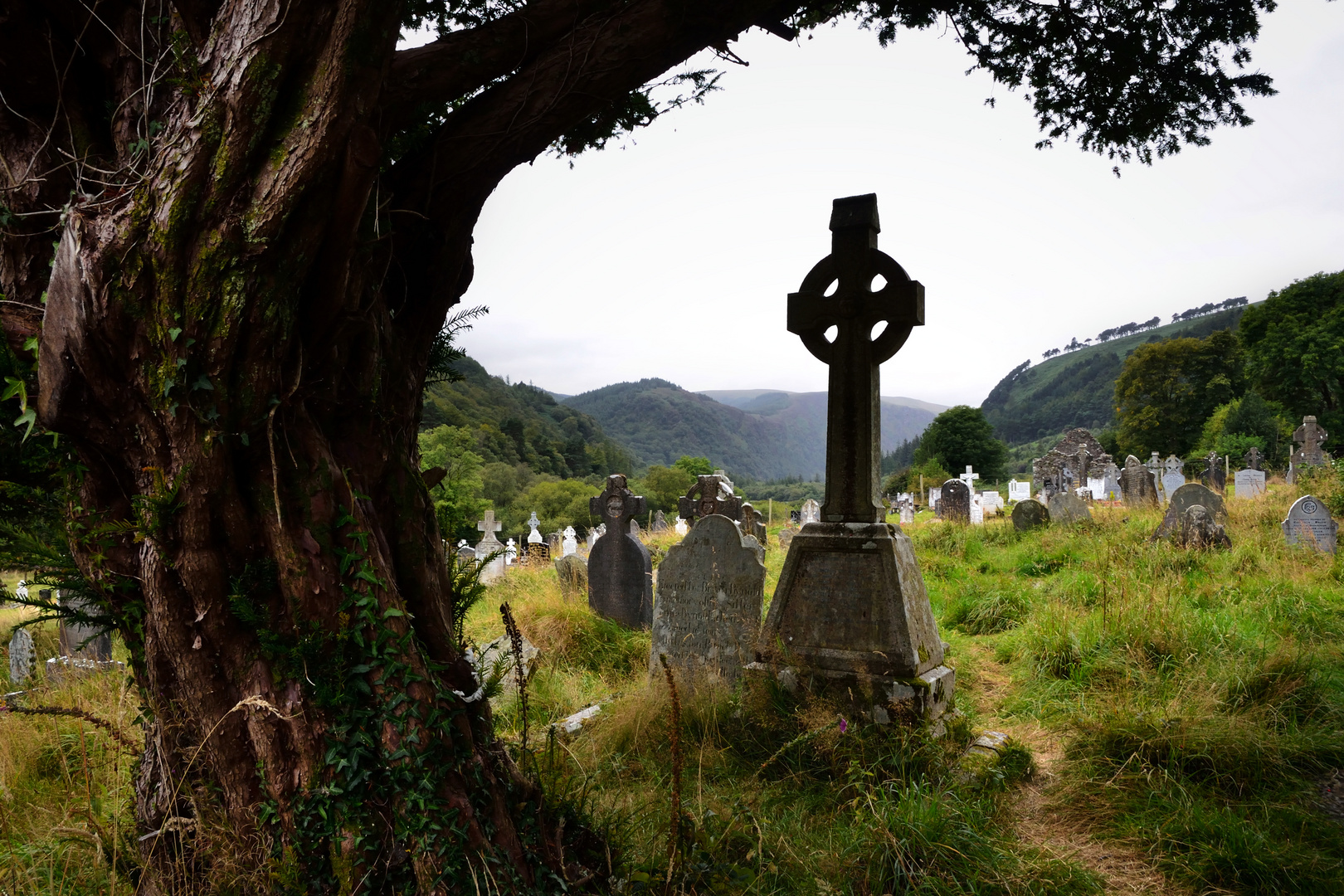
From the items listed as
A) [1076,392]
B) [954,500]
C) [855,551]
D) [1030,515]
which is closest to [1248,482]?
[954,500]

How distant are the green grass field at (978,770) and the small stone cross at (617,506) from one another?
2.40m

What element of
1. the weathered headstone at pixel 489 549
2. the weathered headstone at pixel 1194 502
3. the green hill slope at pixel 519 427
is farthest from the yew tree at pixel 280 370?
the green hill slope at pixel 519 427

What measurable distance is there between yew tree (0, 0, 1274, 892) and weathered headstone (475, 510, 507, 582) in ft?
18.6

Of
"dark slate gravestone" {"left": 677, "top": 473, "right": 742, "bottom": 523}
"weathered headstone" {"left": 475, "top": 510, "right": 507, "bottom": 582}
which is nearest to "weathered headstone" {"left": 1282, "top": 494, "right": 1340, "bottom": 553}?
"dark slate gravestone" {"left": 677, "top": 473, "right": 742, "bottom": 523}

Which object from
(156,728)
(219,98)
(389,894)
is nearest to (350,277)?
(219,98)

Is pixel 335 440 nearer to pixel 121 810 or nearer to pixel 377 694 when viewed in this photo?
pixel 377 694

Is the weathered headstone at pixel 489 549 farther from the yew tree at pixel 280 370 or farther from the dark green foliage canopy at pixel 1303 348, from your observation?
the dark green foliage canopy at pixel 1303 348

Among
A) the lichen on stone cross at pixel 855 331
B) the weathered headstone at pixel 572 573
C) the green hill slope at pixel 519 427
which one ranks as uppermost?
the green hill slope at pixel 519 427

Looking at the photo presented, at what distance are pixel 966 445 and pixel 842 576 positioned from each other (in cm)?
4655

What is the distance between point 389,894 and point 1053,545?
32.7 feet

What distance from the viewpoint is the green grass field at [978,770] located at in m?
2.77

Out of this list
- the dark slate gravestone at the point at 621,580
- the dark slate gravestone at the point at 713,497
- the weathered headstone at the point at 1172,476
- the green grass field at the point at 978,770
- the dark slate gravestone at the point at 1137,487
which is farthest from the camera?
the weathered headstone at the point at 1172,476

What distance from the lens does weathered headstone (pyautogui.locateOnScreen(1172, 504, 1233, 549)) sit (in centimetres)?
870

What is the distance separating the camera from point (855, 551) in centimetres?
443
